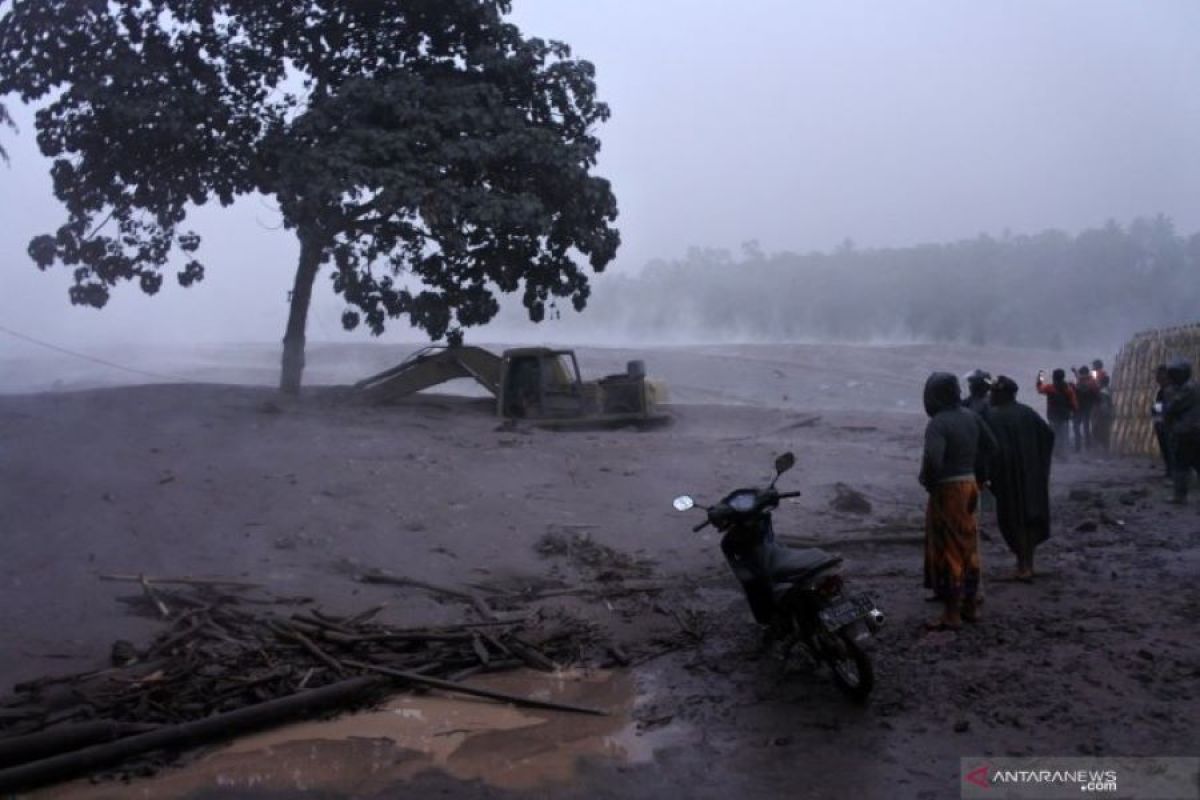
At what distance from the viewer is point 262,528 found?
11.1 m

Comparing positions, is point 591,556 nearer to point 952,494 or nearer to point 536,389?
point 952,494

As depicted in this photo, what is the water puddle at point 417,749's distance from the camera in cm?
560

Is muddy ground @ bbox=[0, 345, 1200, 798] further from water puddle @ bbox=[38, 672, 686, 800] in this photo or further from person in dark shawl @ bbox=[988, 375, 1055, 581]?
person in dark shawl @ bbox=[988, 375, 1055, 581]

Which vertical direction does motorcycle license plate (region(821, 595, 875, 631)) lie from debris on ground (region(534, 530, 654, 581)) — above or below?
above

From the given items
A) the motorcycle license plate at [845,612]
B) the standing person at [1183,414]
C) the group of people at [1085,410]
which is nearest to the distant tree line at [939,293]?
the group of people at [1085,410]

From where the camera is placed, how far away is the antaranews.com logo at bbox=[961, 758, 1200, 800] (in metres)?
4.98

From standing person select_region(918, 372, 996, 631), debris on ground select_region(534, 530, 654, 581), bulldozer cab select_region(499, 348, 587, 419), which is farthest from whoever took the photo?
bulldozer cab select_region(499, 348, 587, 419)

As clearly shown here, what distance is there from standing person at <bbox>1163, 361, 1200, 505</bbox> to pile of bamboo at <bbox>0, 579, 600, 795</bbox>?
7.55m

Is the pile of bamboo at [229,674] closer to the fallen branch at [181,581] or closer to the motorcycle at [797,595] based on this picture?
the fallen branch at [181,581]

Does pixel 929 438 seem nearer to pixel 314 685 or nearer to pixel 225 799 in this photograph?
pixel 314 685

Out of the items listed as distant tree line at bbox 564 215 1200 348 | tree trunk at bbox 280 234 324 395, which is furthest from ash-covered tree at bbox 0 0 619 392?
distant tree line at bbox 564 215 1200 348

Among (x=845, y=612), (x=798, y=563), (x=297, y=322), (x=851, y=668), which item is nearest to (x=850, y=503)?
(x=798, y=563)

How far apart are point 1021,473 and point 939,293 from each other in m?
60.5

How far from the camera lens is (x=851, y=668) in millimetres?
6422
